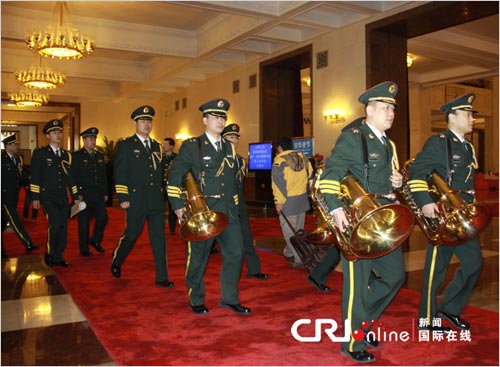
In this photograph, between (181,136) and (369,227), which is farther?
(181,136)

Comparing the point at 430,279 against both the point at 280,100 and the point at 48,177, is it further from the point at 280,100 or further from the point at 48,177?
the point at 280,100

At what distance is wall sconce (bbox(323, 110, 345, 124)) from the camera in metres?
11.6

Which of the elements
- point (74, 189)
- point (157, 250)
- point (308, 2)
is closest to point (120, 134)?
point (308, 2)

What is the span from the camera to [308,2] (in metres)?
9.34

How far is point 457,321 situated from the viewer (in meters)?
3.42

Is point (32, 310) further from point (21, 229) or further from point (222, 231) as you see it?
point (21, 229)

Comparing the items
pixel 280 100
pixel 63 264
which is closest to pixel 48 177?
pixel 63 264

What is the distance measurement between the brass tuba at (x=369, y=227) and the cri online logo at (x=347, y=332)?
1.49ft

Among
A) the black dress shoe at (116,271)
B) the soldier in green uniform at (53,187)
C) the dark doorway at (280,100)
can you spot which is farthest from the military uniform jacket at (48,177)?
the dark doorway at (280,100)

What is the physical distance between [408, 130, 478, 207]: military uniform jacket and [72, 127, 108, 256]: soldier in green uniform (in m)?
4.58

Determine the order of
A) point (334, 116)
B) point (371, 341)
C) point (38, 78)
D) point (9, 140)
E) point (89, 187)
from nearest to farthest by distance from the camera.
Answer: point (371, 341), point (89, 187), point (9, 140), point (334, 116), point (38, 78)

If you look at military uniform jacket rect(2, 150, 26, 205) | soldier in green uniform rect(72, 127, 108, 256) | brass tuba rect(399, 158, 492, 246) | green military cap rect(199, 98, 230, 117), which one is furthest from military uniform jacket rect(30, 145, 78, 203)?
brass tuba rect(399, 158, 492, 246)

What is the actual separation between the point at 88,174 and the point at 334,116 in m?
6.74

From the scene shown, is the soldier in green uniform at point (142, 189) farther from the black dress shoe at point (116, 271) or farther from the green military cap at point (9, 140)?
the green military cap at point (9, 140)
